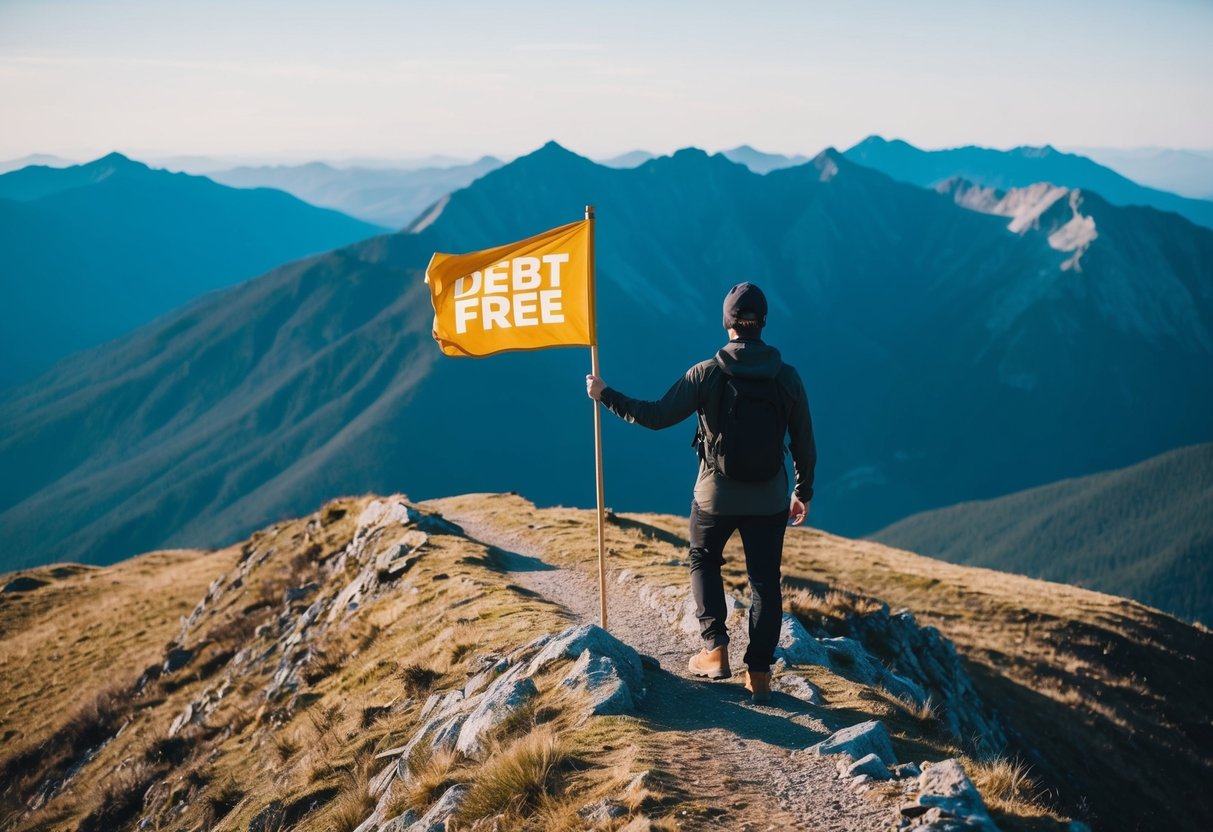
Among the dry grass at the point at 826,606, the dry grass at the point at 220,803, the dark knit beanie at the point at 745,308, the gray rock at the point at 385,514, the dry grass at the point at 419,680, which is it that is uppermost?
the dark knit beanie at the point at 745,308

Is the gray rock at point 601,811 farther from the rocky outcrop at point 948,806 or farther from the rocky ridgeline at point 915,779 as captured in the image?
the rocky outcrop at point 948,806

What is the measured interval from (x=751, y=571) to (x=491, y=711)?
12.9 feet

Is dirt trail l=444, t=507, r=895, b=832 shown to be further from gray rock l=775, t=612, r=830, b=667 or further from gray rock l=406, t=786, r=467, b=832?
gray rock l=406, t=786, r=467, b=832

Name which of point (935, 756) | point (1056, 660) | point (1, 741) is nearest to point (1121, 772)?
point (1056, 660)

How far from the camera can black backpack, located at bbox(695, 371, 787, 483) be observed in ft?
34.3

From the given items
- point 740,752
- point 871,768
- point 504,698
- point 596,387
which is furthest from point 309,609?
point 871,768

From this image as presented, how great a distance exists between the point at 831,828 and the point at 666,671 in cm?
501

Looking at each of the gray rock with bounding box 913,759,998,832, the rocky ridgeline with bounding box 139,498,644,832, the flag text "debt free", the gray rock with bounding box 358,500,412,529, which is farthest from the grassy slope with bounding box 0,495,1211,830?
the flag text "debt free"

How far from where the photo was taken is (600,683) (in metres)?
11.6

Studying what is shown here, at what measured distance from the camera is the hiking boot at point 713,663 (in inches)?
485

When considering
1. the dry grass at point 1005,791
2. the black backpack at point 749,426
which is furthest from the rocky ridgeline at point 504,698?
the dry grass at point 1005,791

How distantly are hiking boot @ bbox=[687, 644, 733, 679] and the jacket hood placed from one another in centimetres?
422

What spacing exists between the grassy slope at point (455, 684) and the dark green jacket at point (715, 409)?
121 inches

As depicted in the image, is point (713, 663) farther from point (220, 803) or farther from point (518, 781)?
point (220, 803)
